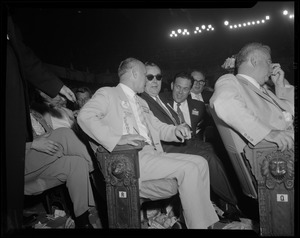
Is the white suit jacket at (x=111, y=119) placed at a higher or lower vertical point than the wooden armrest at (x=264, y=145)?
higher

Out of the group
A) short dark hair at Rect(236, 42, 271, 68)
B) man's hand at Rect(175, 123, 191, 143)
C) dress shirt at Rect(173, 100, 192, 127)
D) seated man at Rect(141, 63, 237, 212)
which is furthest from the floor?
short dark hair at Rect(236, 42, 271, 68)

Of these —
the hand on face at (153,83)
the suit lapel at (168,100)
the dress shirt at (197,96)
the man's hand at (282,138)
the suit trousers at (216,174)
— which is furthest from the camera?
the dress shirt at (197,96)

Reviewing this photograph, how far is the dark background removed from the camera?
2.16 m

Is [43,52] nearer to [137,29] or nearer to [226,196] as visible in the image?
[137,29]

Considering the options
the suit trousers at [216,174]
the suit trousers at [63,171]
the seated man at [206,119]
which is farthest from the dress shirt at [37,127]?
the seated man at [206,119]

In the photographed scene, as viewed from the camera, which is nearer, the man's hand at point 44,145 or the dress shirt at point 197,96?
the man's hand at point 44,145

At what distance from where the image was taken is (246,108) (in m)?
2.11

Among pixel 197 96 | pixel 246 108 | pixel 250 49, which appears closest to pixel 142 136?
pixel 246 108

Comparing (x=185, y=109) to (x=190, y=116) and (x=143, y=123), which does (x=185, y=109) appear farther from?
(x=143, y=123)

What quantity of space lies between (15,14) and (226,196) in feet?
8.01

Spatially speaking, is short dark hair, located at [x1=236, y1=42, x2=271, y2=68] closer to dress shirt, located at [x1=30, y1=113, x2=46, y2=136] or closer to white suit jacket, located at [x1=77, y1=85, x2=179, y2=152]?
white suit jacket, located at [x1=77, y1=85, x2=179, y2=152]

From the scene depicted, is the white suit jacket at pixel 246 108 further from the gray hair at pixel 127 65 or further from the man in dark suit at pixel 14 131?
the man in dark suit at pixel 14 131

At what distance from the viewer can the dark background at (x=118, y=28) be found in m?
2.16

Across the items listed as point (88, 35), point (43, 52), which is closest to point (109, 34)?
point (88, 35)
